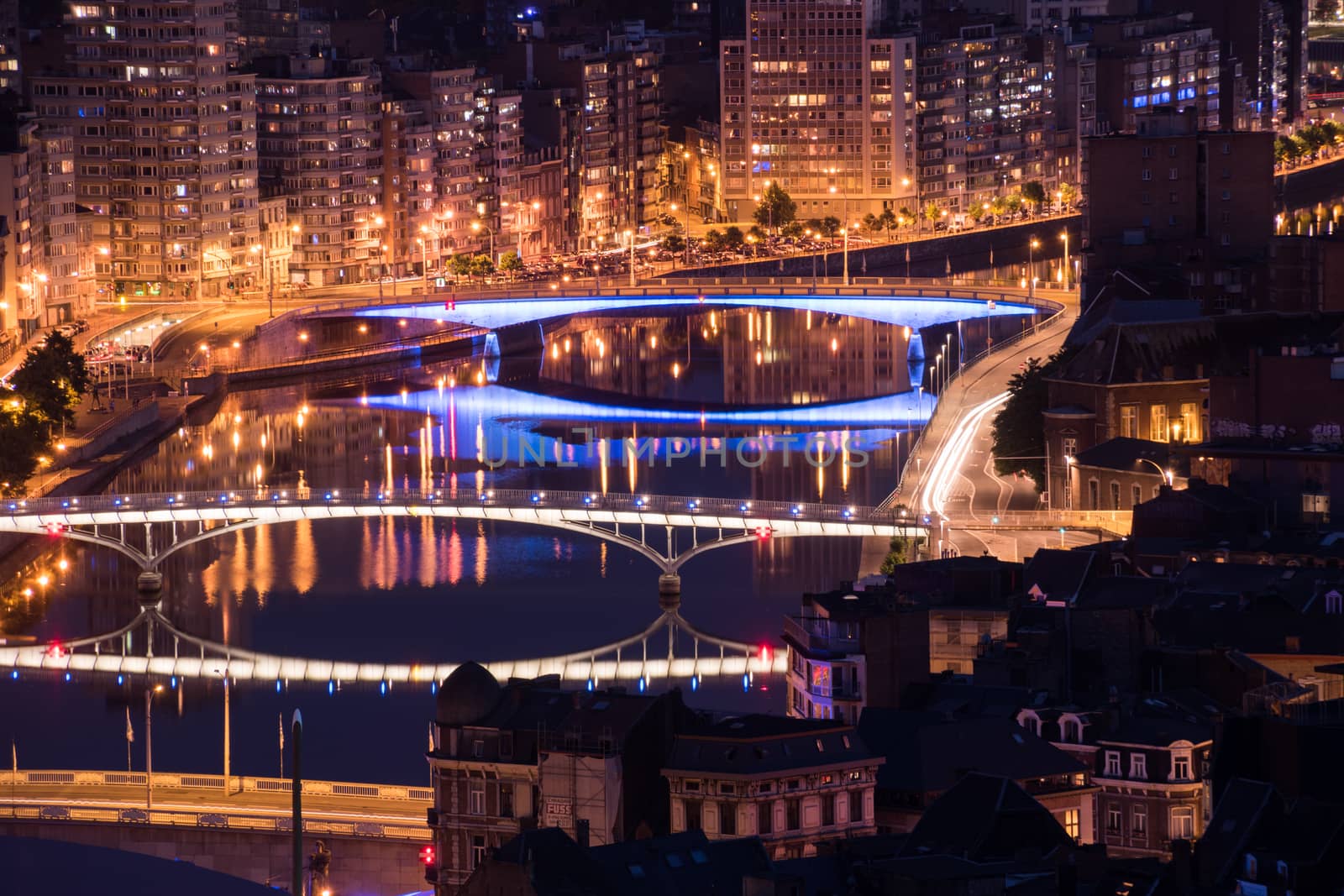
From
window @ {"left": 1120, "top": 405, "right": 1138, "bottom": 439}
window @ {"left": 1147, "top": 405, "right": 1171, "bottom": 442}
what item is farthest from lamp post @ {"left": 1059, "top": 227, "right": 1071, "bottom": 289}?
window @ {"left": 1120, "top": 405, "right": 1138, "bottom": 439}

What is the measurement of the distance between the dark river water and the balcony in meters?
3.84

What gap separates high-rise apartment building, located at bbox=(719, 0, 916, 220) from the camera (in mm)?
100750

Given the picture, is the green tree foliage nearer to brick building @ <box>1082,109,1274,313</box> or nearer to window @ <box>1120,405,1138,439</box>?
brick building @ <box>1082,109,1274,313</box>

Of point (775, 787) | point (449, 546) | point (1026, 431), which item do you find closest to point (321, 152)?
point (1026, 431)

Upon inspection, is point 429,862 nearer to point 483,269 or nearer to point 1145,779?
point 1145,779

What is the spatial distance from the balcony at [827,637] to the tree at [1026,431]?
58.2 feet

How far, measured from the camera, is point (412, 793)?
3206 centimetres

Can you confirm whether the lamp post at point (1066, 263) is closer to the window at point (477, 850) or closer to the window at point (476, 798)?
the window at point (476, 798)

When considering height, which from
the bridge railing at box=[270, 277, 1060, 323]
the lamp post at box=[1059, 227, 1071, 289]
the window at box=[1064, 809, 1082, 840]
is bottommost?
the window at box=[1064, 809, 1082, 840]

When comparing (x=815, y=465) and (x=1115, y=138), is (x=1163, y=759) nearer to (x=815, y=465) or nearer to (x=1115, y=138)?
(x=815, y=465)

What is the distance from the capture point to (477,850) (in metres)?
29.3

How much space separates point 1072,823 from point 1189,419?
23.5 metres

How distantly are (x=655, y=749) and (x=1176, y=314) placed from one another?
1043 inches

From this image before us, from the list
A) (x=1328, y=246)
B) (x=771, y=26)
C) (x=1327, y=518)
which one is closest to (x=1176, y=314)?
(x=1328, y=246)
